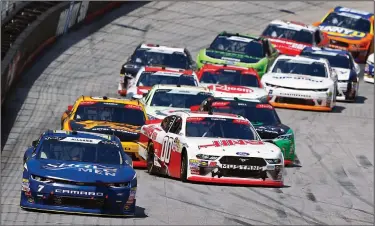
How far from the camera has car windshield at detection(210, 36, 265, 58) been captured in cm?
3472

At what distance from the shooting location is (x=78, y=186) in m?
17.6

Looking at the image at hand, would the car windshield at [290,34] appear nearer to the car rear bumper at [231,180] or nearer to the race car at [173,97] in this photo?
the race car at [173,97]

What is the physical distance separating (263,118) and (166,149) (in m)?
3.30

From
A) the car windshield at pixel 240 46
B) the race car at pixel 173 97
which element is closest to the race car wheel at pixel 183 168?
the race car at pixel 173 97

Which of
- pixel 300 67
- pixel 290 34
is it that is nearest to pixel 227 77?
pixel 300 67

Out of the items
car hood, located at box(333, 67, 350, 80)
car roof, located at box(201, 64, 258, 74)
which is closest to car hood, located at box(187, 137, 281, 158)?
car roof, located at box(201, 64, 258, 74)

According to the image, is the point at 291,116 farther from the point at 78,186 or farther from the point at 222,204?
the point at 78,186

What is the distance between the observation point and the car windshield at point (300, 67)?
3219cm

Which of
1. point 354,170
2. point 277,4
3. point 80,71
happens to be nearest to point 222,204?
point 354,170

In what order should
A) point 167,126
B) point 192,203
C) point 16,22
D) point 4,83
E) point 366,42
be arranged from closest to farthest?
point 192,203
point 167,126
point 4,83
point 16,22
point 366,42

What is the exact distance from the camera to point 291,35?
38812 millimetres

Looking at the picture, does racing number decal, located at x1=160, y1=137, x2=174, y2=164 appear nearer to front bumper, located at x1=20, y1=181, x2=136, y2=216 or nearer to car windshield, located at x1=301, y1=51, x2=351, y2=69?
front bumper, located at x1=20, y1=181, x2=136, y2=216

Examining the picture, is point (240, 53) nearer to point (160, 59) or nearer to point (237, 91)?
point (160, 59)

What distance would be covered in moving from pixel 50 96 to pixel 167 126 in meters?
9.96
